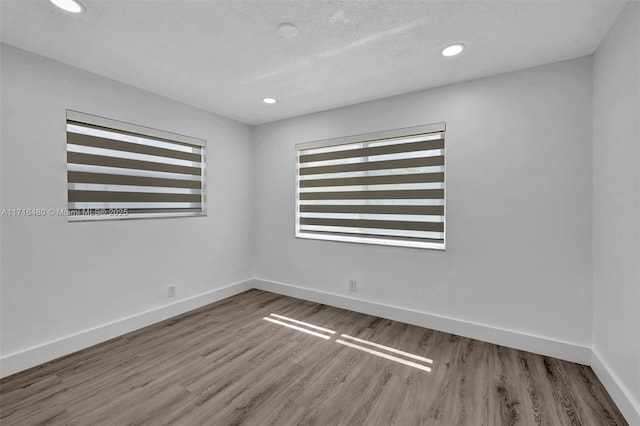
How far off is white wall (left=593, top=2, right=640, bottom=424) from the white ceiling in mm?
254

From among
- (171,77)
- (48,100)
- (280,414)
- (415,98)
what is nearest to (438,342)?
(280,414)

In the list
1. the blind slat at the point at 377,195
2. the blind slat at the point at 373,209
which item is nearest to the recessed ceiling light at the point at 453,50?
the blind slat at the point at 377,195

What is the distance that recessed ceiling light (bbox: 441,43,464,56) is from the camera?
7.06 ft

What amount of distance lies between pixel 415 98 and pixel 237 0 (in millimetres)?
2014

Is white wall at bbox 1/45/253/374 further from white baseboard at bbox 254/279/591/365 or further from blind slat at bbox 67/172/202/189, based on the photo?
white baseboard at bbox 254/279/591/365

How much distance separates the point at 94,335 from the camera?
103 inches

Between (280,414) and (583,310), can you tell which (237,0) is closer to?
(280,414)

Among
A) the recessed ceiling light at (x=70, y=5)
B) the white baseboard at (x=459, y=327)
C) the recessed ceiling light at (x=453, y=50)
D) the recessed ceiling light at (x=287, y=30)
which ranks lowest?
the white baseboard at (x=459, y=327)

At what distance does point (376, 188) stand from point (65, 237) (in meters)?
3.06

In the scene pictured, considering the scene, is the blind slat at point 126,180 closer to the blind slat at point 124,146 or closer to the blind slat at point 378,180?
the blind slat at point 124,146

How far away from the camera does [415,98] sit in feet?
9.89

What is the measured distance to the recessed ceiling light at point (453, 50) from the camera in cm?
215

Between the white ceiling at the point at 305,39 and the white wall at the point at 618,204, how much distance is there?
0.83 feet

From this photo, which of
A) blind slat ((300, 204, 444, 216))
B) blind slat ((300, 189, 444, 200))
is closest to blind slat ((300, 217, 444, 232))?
blind slat ((300, 204, 444, 216))
